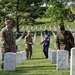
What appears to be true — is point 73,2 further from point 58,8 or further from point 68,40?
point 68,40

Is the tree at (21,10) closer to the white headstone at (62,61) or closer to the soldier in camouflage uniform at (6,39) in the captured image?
the soldier in camouflage uniform at (6,39)

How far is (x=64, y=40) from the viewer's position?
1594 cm

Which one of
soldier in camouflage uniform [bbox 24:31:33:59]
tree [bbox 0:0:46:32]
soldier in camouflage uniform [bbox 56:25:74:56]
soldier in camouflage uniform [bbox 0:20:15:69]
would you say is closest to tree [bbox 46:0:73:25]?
tree [bbox 0:0:46:32]

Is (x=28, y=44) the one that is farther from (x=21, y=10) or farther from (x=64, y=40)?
(x=21, y=10)

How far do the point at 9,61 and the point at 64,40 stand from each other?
10.4 ft

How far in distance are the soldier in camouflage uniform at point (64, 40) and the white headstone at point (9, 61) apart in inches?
112

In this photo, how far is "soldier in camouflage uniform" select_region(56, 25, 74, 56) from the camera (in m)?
15.8

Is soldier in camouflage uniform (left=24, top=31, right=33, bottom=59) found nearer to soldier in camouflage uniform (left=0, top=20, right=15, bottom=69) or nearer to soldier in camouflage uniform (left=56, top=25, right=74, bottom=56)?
soldier in camouflage uniform (left=56, top=25, right=74, bottom=56)

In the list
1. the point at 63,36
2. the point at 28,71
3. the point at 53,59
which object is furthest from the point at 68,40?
the point at 28,71

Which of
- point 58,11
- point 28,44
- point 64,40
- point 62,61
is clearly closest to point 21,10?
point 58,11

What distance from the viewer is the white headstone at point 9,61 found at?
543 inches

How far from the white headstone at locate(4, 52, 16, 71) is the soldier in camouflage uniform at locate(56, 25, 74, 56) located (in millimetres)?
2848

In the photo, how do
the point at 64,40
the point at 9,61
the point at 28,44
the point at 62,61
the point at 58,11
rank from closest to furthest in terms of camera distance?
1. the point at 9,61
2. the point at 62,61
3. the point at 64,40
4. the point at 28,44
5. the point at 58,11

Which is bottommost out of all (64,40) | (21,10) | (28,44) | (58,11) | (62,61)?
(62,61)
